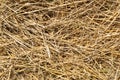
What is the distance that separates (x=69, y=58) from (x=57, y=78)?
0.50 ft

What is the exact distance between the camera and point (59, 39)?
2098 millimetres

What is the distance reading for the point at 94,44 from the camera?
208 cm

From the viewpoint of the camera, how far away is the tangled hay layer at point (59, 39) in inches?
79.4

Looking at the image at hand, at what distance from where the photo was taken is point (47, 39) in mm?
2100

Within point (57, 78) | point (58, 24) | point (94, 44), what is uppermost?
point (58, 24)

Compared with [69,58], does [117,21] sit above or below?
above

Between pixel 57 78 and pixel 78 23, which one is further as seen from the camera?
pixel 78 23

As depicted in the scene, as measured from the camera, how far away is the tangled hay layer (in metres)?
2.02

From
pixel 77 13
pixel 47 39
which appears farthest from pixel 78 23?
pixel 47 39

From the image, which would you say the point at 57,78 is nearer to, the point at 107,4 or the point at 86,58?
the point at 86,58

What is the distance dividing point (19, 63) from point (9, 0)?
0.45 metres

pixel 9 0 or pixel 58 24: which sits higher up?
pixel 9 0

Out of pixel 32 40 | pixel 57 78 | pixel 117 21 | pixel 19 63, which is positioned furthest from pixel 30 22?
pixel 117 21

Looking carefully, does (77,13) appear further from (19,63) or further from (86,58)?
(19,63)
